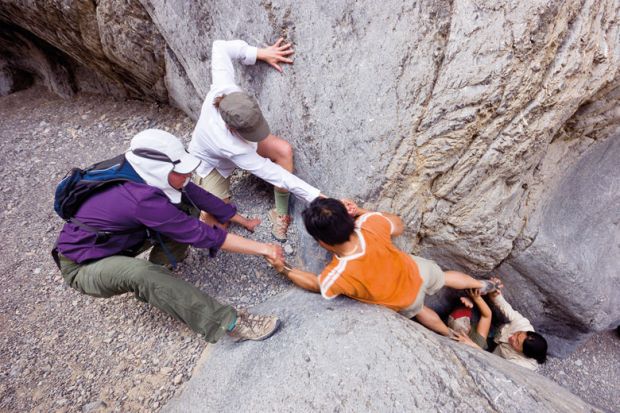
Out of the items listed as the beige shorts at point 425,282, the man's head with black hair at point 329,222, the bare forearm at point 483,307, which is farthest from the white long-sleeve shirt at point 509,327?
the man's head with black hair at point 329,222

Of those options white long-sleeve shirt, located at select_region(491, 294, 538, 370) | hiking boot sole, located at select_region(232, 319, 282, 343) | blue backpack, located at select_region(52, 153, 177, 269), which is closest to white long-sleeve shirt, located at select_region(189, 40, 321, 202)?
blue backpack, located at select_region(52, 153, 177, 269)

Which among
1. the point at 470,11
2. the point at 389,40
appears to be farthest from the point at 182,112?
the point at 470,11

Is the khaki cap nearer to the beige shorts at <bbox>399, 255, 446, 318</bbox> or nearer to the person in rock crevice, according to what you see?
the beige shorts at <bbox>399, 255, 446, 318</bbox>

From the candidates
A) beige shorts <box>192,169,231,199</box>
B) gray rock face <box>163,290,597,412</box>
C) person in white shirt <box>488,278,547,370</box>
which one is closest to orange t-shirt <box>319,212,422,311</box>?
gray rock face <box>163,290,597,412</box>

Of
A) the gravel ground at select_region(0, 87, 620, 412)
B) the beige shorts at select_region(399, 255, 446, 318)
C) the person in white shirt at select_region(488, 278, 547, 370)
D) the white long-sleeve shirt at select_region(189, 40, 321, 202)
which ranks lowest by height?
the gravel ground at select_region(0, 87, 620, 412)

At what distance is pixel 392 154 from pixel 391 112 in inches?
12.9

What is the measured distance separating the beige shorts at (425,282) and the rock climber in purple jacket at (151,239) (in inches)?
43.5

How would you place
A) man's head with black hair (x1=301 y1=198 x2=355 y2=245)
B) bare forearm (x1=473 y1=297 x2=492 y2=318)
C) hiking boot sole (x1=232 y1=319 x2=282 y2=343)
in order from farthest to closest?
bare forearm (x1=473 y1=297 x2=492 y2=318)
hiking boot sole (x1=232 y1=319 x2=282 y2=343)
man's head with black hair (x1=301 y1=198 x2=355 y2=245)

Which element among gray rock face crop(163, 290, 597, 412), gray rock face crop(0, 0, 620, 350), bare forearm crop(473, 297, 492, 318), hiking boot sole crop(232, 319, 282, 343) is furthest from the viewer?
bare forearm crop(473, 297, 492, 318)

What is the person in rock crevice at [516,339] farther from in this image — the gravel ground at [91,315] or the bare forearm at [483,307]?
the gravel ground at [91,315]

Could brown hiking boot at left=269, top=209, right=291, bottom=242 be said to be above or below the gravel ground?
above

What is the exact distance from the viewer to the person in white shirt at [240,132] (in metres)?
3.11

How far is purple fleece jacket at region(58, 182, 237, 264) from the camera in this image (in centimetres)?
275

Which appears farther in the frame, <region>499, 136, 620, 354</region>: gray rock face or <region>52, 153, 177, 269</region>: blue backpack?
<region>499, 136, 620, 354</region>: gray rock face
